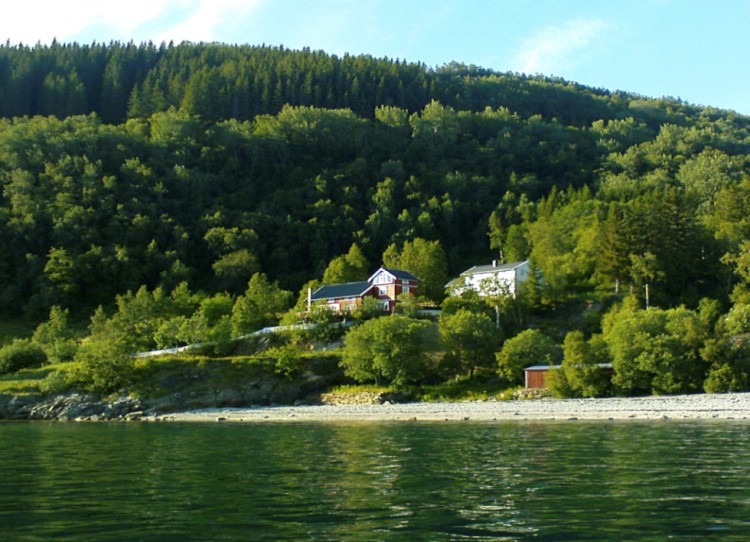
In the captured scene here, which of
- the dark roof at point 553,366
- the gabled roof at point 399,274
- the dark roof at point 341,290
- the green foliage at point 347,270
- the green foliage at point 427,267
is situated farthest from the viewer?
the green foliage at point 347,270

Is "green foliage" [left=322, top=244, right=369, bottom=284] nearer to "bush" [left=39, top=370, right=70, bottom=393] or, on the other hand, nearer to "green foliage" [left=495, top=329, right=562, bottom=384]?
"green foliage" [left=495, top=329, right=562, bottom=384]

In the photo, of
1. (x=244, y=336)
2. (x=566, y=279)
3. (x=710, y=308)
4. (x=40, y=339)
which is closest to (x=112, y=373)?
(x=244, y=336)

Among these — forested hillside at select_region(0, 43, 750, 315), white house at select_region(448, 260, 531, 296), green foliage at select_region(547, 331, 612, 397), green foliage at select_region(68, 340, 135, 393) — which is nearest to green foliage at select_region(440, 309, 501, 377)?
green foliage at select_region(547, 331, 612, 397)

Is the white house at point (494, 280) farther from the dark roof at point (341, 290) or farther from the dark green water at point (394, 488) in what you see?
Result: the dark green water at point (394, 488)

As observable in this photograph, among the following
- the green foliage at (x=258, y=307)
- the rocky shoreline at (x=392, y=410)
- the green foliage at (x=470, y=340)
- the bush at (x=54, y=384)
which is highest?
the green foliage at (x=258, y=307)

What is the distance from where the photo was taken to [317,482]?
21.1 metres

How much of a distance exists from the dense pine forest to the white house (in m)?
2.98

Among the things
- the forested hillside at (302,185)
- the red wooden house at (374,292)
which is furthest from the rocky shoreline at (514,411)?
the forested hillside at (302,185)

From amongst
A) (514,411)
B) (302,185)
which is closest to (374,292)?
(514,411)

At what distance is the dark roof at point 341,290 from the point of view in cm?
8625

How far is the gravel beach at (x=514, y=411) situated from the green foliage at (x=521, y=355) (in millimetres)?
6493

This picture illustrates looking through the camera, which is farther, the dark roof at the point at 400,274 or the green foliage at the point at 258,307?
the dark roof at the point at 400,274

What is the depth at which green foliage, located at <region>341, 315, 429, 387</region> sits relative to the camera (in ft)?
216

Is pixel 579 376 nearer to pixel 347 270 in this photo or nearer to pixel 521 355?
pixel 521 355
